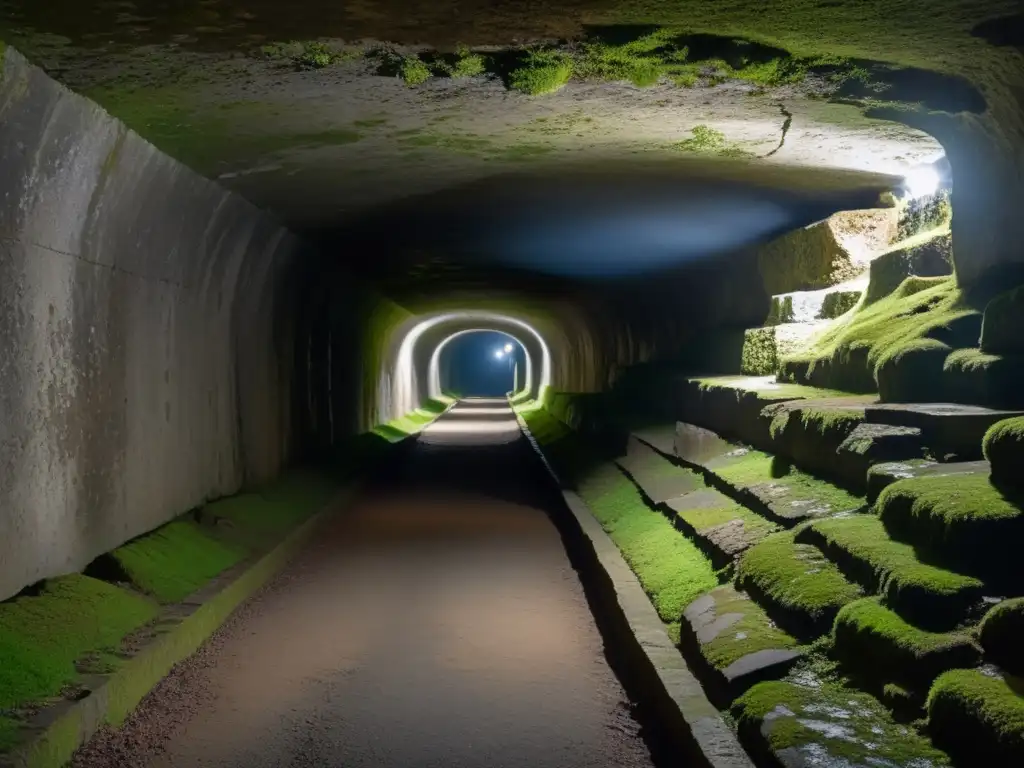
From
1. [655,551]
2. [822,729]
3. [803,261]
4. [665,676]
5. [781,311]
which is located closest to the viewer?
[822,729]

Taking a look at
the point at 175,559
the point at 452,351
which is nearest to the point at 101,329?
the point at 175,559

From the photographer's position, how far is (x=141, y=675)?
5609 millimetres

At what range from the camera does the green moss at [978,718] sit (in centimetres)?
329

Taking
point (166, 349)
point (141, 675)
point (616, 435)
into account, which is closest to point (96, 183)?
point (166, 349)

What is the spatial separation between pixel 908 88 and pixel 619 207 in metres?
4.60

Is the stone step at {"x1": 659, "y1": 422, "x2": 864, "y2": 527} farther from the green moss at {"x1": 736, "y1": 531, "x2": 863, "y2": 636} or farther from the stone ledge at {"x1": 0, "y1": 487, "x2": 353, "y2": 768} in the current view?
the stone ledge at {"x1": 0, "y1": 487, "x2": 353, "y2": 768}

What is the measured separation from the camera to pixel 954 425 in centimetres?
593

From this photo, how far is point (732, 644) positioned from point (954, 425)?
200 centimetres

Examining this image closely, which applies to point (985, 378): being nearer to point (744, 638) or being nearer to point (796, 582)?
point (796, 582)

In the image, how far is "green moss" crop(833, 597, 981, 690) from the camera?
13.0ft

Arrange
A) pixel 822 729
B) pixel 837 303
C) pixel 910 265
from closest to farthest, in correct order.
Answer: pixel 822 729, pixel 910 265, pixel 837 303

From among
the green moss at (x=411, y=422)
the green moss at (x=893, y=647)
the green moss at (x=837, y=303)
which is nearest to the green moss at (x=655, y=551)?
the green moss at (x=893, y=647)

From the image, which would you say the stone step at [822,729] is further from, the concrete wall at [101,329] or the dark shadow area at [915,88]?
the concrete wall at [101,329]

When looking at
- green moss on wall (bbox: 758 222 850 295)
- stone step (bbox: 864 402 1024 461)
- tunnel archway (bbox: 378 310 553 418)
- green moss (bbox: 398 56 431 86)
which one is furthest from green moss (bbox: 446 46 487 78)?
tunnel archway (bbox: 378 310 553 418)
